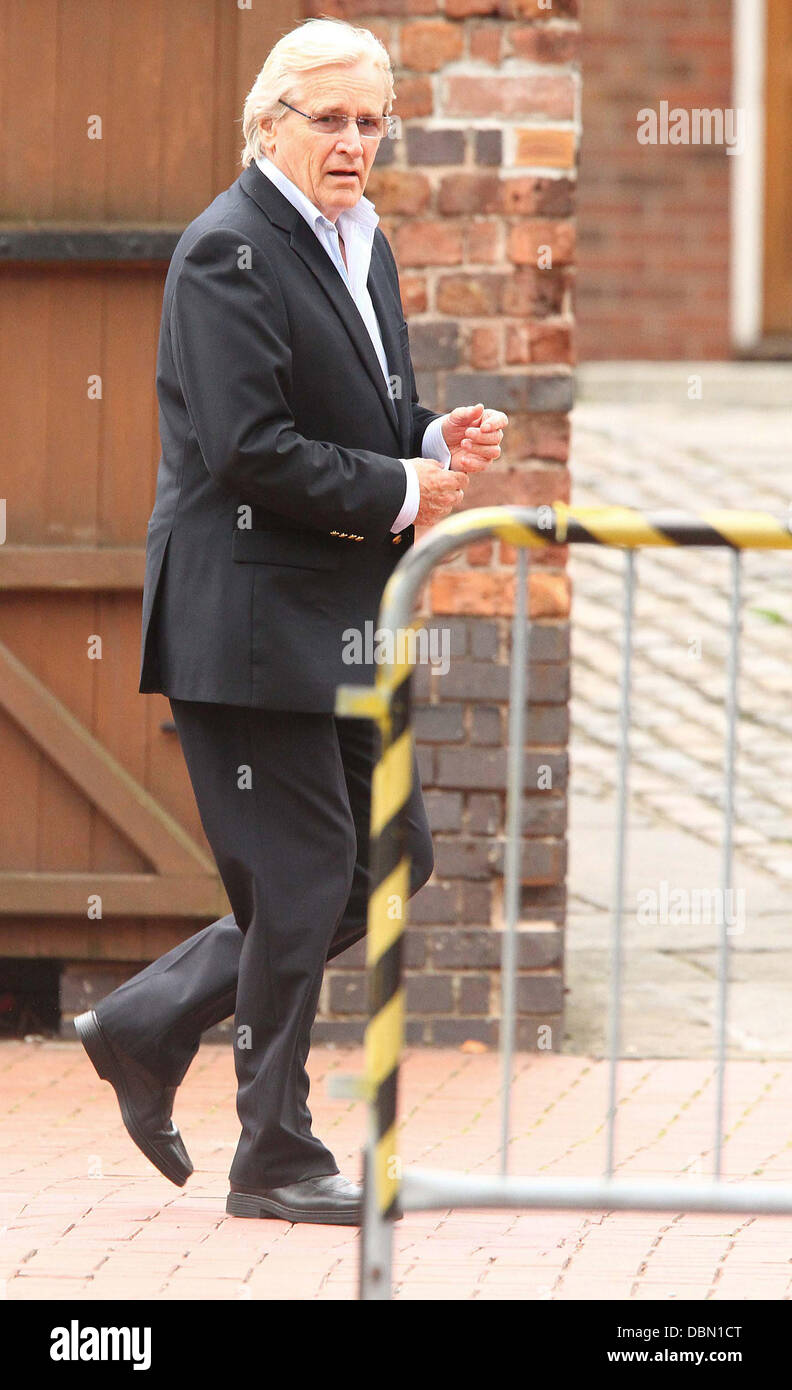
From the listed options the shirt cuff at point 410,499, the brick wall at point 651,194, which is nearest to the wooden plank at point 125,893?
the shirt cuff at point 410,499

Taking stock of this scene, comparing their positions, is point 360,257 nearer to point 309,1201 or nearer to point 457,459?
point 457,459

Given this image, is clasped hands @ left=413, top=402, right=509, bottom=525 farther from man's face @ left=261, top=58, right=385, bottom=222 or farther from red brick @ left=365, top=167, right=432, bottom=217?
red brick @ left=365, top=167, right=432, bottom=217

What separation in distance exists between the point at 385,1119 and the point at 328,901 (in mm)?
766

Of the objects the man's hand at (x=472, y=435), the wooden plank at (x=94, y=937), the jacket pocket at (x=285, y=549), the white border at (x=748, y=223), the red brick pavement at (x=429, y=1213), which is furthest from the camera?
the white border at (x=748, y=223)

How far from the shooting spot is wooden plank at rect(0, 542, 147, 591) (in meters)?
5.43

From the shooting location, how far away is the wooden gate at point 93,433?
5.38 metres

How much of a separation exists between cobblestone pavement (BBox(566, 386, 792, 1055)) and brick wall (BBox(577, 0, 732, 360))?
57.0 inches

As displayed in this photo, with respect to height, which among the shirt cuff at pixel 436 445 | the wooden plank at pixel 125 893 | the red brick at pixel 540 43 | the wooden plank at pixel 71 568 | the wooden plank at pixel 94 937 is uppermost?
the red brick at pixel 540 43

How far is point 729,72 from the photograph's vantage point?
15.9 meters

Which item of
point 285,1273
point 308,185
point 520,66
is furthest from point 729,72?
point 285,1273

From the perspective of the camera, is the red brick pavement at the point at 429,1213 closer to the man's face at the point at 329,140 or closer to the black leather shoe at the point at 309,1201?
the black leather shoe at the point at 309,1201

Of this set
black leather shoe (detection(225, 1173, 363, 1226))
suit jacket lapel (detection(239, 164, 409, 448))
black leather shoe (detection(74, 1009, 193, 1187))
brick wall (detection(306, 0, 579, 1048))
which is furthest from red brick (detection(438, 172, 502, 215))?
black leather shoe (detection(225, 1173, 363, 1226))

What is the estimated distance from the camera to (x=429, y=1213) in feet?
13.6
